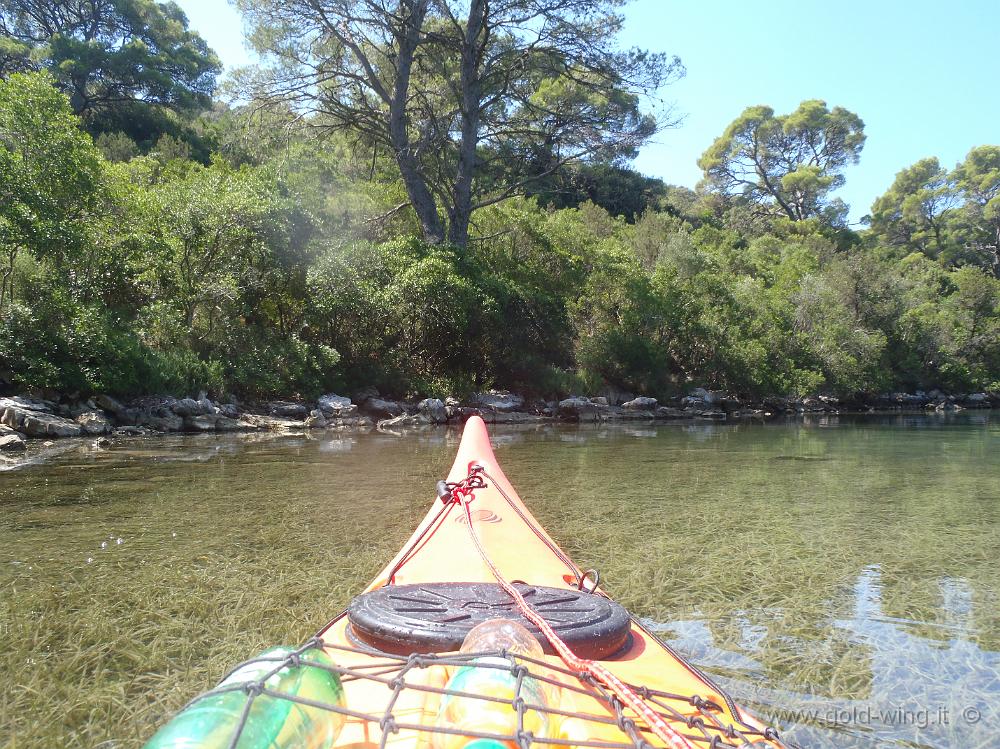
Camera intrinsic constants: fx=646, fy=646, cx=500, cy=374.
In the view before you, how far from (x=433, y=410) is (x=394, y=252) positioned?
4.09 meters

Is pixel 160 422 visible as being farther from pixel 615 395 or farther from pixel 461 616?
pixel 615 395

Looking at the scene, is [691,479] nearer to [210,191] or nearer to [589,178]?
[210,191]

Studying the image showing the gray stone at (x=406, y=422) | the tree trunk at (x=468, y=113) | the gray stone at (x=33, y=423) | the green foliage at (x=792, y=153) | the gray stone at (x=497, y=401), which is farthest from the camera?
the green foliage at (x=792, y=153)

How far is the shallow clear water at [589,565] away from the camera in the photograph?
91.8 inches

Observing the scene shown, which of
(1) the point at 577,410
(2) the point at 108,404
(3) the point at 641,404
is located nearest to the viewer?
(2) the point at 108,404

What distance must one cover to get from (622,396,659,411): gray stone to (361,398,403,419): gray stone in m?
6.75

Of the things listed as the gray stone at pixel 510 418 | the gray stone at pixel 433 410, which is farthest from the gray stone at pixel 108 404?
the gray stone at pixel 510 418

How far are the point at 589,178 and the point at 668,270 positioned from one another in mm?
3896

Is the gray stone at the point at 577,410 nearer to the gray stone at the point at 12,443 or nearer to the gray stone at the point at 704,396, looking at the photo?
the gray stone at the point at 704,396

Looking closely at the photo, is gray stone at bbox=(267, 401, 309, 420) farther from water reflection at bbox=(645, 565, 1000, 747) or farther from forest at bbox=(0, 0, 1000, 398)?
water reflection at bbox=(645, 565, 1000, 747)

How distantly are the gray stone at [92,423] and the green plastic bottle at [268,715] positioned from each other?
34.0 feet

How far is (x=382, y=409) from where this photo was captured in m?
14.6

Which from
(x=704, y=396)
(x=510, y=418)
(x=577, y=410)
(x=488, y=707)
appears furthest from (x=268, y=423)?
(x=704, y=396)

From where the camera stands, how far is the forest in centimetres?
1061
